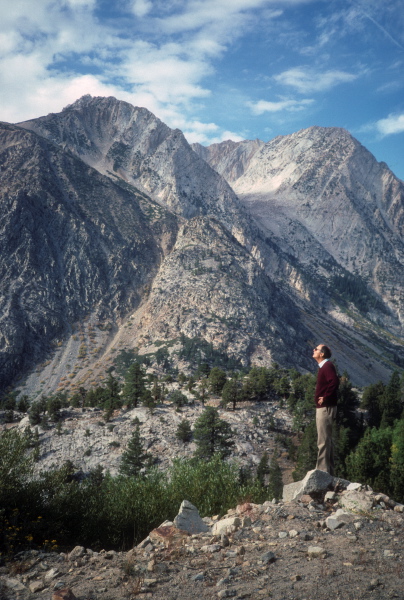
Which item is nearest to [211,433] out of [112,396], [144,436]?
[144,436]

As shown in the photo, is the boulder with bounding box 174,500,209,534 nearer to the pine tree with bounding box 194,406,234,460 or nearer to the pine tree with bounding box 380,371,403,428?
the pine tree with bounding box 194,406,234,460

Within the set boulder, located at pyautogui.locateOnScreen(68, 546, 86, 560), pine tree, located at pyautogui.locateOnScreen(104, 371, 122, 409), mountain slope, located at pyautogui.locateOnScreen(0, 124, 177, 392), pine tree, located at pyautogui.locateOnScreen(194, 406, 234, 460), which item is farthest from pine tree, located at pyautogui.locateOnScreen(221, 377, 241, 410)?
mountain slope, located at pyautogui.locateOnScreen(0, 124, 177, 392)

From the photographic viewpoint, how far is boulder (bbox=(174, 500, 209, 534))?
11.5m

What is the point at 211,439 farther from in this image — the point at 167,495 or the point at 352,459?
the point at 167,495

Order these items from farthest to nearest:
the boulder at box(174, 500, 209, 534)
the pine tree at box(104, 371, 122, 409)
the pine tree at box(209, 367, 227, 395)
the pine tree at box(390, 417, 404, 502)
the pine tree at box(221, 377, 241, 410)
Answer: the pine tree at box(209, 367, 227, 395) < the pine tree at box(104, 371, 122, 409) < the pine tree at box(221, 377, 241, 410) < the pine tree at box(390, 417, 404, 502) < the boulder at box(174, 500, 209, 534)

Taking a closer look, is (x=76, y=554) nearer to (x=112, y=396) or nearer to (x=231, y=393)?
(x=231, y=393)

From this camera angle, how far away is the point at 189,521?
11781mm

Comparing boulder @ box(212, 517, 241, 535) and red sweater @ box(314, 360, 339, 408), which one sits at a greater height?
red sweater @ box(314, 360, 339, 408)

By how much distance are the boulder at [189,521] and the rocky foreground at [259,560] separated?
0.12 feet

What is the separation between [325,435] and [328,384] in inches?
71.3

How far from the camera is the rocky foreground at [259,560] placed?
7703 millimetres

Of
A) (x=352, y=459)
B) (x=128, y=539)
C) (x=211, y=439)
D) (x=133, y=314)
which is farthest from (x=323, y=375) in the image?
(x=133, y=314)

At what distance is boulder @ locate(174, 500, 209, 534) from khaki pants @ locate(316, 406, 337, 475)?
4.49 meters

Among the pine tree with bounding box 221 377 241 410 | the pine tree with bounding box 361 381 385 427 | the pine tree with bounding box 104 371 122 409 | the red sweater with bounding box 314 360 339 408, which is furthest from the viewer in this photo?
the pine tree with bounding box 104 371 122 409
